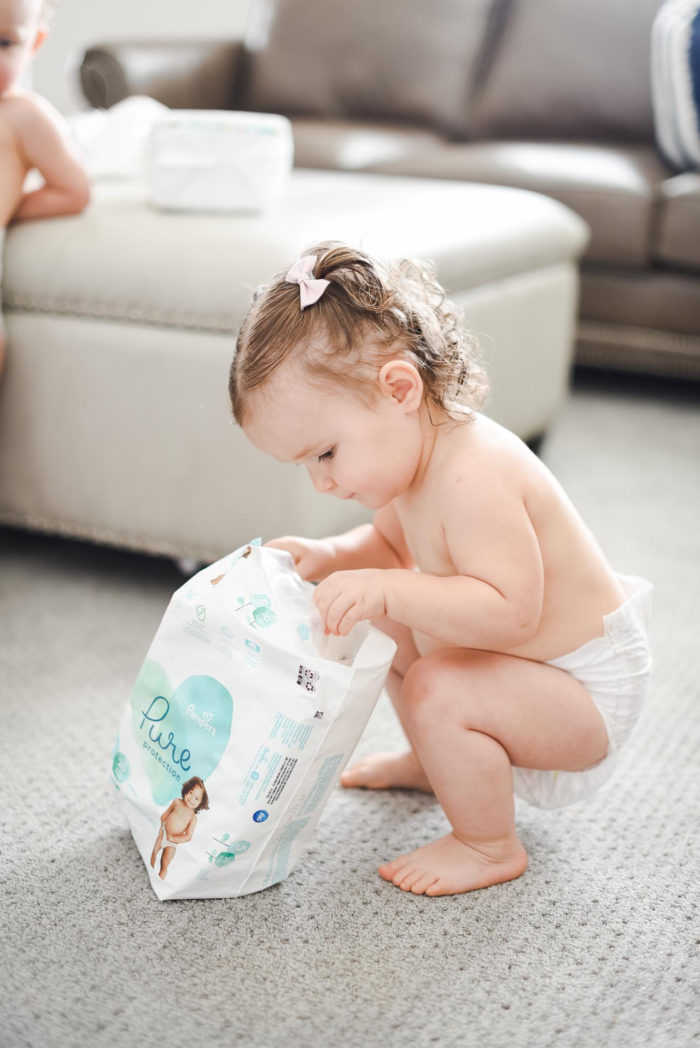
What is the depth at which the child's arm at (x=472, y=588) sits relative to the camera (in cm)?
83

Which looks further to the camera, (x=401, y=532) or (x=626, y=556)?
(x=626, y=556)

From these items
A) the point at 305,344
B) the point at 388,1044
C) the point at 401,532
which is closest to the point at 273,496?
the point at 401,532

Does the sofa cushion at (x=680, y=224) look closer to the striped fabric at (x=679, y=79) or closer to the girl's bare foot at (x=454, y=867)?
the striped fabric at (x=679, y=79)

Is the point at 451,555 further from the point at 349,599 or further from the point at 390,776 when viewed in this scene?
the point at 390,776

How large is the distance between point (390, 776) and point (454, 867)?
0.50ft

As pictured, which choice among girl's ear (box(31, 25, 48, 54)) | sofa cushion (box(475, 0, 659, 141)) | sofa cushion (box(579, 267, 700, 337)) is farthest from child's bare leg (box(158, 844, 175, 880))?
sofa cushion (box(475, 0, 659, 141))

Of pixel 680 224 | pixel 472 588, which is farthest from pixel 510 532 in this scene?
pixel 680 224

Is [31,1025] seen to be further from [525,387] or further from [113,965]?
[525,387]

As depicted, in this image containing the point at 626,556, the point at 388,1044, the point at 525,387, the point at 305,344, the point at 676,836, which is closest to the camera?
the point at 388,1044

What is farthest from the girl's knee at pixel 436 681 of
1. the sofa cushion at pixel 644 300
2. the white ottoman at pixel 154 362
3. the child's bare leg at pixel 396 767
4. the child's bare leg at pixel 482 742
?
the sofa cushion at pixel 644 300

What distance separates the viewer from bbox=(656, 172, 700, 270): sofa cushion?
218cm

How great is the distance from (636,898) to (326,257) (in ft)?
1.81

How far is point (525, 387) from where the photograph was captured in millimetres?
1734

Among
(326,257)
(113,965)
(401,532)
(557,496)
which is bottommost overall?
(113,965)
